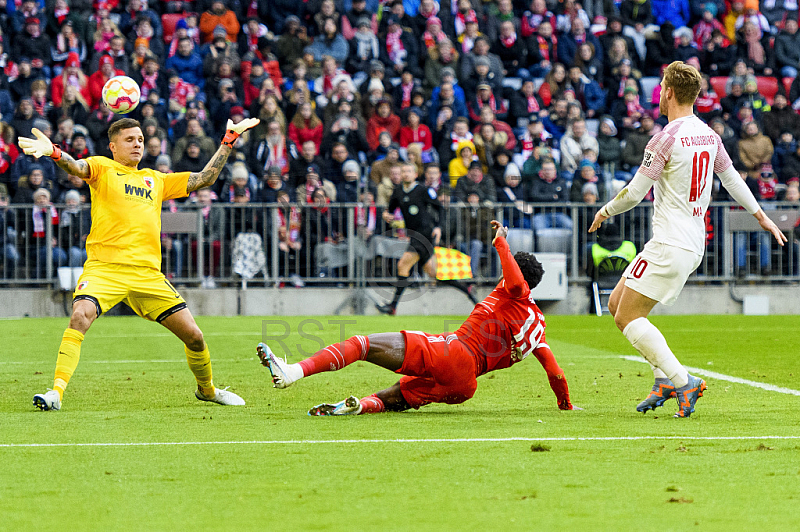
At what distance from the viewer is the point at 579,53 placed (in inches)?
873

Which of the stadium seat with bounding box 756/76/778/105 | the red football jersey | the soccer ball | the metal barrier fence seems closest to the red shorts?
the red football jersey

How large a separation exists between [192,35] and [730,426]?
17497 millimetres

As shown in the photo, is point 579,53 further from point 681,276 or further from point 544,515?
point 544,515

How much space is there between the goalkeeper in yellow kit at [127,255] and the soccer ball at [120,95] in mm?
1721

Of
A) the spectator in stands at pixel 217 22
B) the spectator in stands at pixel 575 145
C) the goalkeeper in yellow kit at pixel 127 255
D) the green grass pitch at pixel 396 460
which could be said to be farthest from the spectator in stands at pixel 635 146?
the goalkeeper in yellow kit at pixel 127 255

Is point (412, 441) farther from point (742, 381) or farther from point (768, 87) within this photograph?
point (768, 87)

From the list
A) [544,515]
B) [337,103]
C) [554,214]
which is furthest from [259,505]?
[337,103]

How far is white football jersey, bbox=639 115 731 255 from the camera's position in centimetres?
657

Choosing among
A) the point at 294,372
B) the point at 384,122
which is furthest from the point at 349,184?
the point at 294,372

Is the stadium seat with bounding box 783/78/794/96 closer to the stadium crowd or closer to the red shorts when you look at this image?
the stadium crowd

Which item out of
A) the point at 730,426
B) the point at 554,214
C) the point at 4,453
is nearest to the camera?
the point at 4,453

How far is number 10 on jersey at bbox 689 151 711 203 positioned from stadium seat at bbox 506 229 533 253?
1122 centimetres

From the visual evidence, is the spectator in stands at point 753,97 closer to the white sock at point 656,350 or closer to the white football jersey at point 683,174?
the white football jersey at point 683,174

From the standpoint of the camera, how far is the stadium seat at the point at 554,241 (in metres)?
18.5
